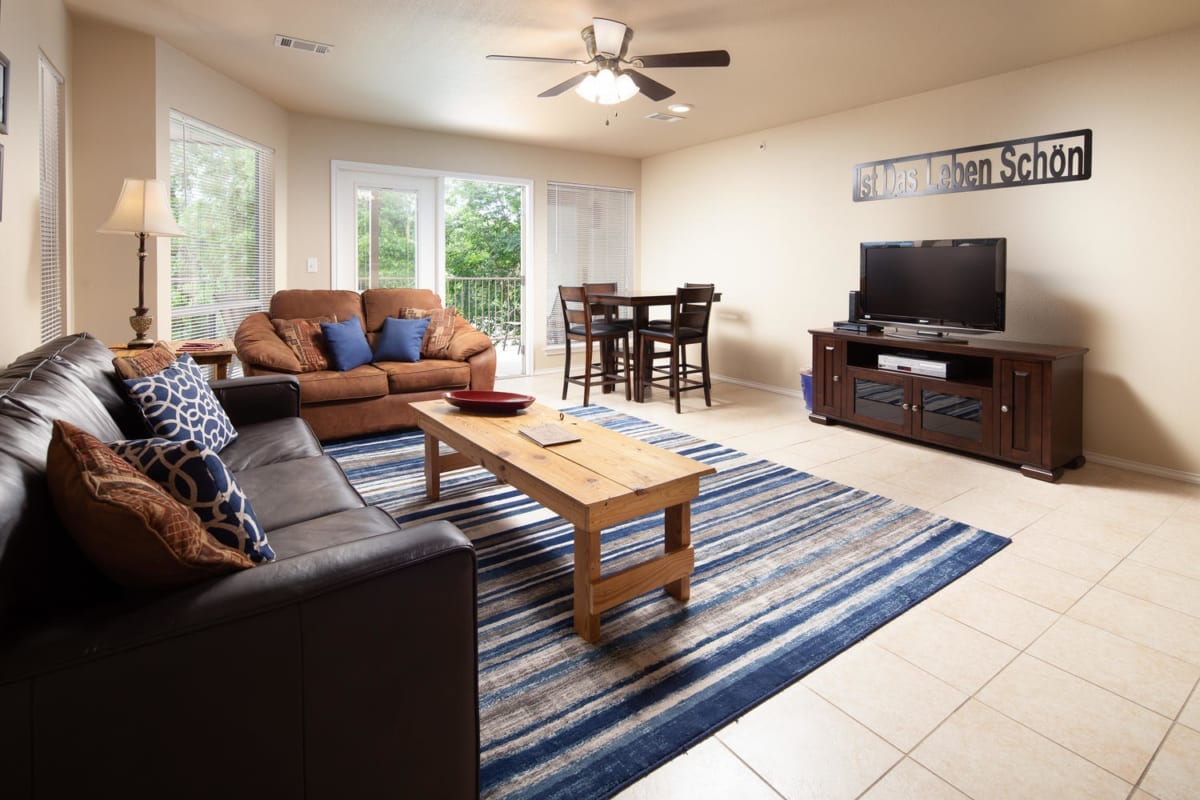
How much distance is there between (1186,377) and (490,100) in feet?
15.7

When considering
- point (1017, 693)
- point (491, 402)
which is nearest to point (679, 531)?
point (1017, 693)

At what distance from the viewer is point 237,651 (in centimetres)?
104

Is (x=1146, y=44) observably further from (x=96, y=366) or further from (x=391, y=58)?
(x=96, y=366)

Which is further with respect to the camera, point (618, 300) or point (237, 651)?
point (618, 300)

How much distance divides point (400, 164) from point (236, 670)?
226 inches

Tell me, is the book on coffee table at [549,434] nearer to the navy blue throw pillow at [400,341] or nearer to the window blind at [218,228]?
the navy blue throw pillow at [400,341]


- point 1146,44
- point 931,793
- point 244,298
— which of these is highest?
point 1146,44

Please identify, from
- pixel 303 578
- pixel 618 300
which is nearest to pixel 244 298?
pixel 618 300

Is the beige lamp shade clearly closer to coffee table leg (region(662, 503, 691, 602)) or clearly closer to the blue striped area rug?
the blue striped area rug

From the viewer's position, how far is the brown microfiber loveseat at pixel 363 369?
13.6ft

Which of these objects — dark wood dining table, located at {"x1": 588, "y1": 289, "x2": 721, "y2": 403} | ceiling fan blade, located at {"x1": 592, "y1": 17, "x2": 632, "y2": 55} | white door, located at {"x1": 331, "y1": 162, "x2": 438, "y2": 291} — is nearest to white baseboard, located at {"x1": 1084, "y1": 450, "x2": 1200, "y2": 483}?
dark wood dining table, located at {"x1": 588, "y1": 289, "x2": 721, "y2": 403}

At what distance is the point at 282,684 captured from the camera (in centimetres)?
108

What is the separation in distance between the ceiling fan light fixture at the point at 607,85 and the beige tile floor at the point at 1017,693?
284cm

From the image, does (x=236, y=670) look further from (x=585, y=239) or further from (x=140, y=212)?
(x=585, y=239)
